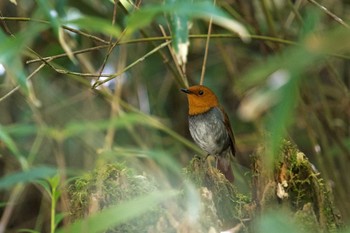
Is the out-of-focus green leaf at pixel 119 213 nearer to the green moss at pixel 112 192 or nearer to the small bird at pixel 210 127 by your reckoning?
the green moss at pixel 112 192

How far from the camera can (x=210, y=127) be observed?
3.78m

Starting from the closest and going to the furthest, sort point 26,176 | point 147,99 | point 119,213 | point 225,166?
point 119,213
point 26,176
point 225,166
point 147,99

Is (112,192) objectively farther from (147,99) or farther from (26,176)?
(147,99)

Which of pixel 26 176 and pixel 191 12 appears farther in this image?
pixel 26 176

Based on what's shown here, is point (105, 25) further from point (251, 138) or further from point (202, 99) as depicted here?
point (251, 138)

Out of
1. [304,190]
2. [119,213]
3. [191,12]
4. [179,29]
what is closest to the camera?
[119,213]

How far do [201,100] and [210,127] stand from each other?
16 cm

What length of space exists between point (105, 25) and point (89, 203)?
76cm

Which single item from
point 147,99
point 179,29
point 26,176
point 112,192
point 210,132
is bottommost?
point 112,192

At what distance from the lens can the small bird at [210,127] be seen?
3.76 m

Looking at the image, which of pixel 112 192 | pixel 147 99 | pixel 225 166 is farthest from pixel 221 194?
pixel 147 99

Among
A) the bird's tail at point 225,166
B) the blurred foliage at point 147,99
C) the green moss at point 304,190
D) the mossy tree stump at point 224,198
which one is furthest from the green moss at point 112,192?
the bird's tail at point 225,166

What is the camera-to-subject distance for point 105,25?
4.73 ft

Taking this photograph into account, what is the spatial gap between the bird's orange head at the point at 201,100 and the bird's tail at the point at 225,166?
0.94ft
